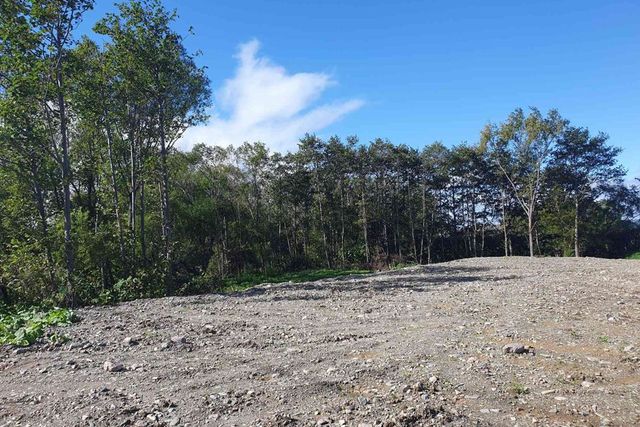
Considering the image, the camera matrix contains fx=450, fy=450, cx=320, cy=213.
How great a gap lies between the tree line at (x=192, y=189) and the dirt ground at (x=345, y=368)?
22.4ft

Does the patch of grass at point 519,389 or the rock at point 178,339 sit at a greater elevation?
the rock at point 178,339

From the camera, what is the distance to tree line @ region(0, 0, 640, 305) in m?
15.5

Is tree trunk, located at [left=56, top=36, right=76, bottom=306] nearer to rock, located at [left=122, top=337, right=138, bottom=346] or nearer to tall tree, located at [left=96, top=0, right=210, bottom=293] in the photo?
tall tree, located at [left=96, top=0, right=210, bottom=293]

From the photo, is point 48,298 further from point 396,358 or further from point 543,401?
point 543,401

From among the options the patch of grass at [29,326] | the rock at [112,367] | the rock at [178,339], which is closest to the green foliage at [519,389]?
the rock at [112,367]

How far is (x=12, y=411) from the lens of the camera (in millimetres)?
5145

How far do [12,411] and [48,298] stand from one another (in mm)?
11703

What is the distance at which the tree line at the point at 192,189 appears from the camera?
15.5 meters

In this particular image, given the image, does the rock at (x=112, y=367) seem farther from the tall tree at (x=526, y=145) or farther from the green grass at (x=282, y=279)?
the tall tree at (x=526, y=145)

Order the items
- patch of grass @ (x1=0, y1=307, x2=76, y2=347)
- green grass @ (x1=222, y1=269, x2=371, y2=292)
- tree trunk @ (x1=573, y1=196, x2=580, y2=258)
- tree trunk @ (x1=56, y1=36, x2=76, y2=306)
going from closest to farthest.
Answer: patch of grass @ (x1=0, y1=307, x2=76, y2=347)
tree trunk @ (x1=56, y1=36, x2=76, y2=306)
green grass @ (x1=222, y1=269, x2=371, y2=292)
tree trunk @ (x1=573, y1=196, x2=580, y2=258)

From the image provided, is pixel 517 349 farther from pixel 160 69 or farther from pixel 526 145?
pixel 526 145

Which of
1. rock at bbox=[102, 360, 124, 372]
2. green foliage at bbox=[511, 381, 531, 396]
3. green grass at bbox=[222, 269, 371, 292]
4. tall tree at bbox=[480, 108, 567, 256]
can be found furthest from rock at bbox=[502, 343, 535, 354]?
tall tree at bbox=[480, 108, 567, 256]

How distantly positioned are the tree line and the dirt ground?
6.84 m

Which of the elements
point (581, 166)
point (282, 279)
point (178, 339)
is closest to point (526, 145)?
point (581, 166)
